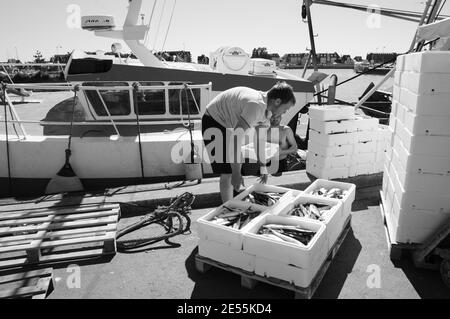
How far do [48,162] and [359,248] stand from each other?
18.2 feet

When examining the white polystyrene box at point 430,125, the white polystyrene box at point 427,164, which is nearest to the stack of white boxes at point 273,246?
the white polystyrene box at point 427,164

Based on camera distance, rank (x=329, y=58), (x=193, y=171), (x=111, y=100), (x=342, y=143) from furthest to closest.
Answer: (x=329, y=58)
(x=111, y=100)
(x=193, y=171)
(x=342, y=143)

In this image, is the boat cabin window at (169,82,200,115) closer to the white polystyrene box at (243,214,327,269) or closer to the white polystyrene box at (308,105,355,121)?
the white polystyrene box at (308,105,355,121)

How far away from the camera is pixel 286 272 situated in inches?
126

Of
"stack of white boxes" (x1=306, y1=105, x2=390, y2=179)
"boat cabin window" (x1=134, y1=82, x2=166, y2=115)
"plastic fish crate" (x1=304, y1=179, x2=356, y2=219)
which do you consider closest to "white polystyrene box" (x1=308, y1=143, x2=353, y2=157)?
"stack of white boxes" (x1=306, y1=105, x2=390, y2=179)

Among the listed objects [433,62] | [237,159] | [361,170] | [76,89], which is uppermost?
[433,62]

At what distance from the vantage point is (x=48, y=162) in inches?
254

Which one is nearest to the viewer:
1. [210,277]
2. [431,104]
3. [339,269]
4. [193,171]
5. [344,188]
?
[431,104]

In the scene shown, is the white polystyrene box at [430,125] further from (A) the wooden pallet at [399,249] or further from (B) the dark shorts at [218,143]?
(B) the dark shorts at [218,143]

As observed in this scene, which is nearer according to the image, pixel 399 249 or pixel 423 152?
pixel 423 152

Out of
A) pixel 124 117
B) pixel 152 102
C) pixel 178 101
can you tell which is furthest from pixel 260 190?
pixel 124 117

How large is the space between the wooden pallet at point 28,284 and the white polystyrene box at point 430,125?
4.06 meters

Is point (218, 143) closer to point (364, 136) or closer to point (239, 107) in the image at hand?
point (239, 107)

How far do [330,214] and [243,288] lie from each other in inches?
48.0
